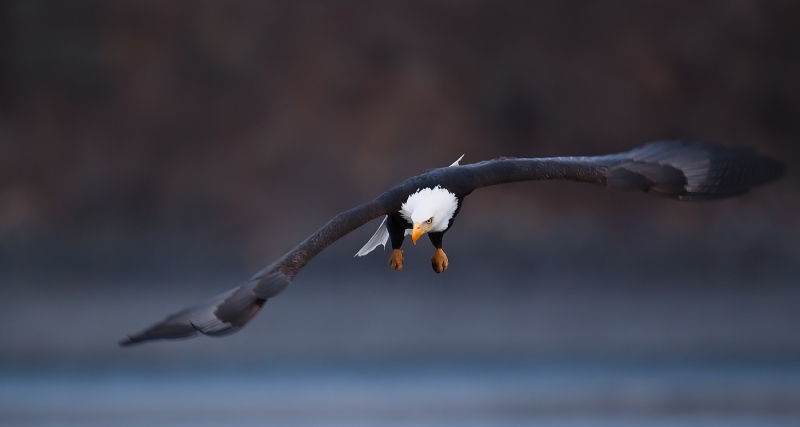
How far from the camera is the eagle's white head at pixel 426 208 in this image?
13.5ft

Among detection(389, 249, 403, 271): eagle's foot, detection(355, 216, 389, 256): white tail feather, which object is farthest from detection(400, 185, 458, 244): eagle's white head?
detection(355, 216, 389, 256): white tail feather

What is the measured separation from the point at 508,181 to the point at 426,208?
1.05 feet

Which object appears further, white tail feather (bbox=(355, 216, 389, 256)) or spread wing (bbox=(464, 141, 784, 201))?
white tail feather (bbox=(355, 216, 389, 256))

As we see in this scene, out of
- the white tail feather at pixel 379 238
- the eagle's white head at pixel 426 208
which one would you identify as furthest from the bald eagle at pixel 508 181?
the white tail feather at pixel 379 238

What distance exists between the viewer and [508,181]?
425 centimetres

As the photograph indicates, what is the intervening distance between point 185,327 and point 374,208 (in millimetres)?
753

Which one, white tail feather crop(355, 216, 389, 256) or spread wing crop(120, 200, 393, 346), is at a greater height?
white tail feather crop(355, 216, 389, 256)

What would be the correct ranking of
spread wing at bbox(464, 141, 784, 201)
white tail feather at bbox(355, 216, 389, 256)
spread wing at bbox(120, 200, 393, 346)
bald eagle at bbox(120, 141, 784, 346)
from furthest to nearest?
white tail feather at bbox(355, 216, 389, 256)
spread wing at bbox(464, 141, 784, 201)
bald eagle at bbox(120, 141, 784, 346)
spread wing at bbox(120, 200, 393, 346)

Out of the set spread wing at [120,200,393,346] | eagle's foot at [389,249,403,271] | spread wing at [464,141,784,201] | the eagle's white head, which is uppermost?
spread wing at [464,141,784,201]

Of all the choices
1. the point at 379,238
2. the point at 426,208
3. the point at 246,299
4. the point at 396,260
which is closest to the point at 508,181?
the point at 426,208

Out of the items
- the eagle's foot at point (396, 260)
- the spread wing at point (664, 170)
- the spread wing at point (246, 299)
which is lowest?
the spread wing at point (246, 299)

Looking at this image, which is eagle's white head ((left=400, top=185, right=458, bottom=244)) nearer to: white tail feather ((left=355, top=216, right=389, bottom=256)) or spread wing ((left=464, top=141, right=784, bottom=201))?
Answer: spread wing ((left=464, top=141, right=784, bottom=201))

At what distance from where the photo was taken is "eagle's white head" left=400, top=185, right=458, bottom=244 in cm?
412

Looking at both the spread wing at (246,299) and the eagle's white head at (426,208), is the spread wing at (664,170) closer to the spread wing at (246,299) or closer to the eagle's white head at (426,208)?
the eagle's white head at (426,208)
